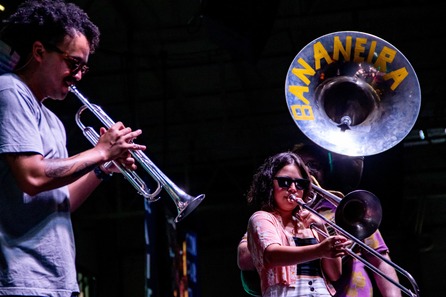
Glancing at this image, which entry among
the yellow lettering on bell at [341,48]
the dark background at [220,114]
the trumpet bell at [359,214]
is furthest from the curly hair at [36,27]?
the dark background at [220,114]

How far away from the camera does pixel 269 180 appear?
3.29 metres

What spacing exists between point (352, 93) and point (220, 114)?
7.58 m

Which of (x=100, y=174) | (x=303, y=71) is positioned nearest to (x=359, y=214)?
(x=303, y=71)

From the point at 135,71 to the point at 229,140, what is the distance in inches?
124

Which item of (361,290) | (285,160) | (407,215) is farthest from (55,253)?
(407,215)

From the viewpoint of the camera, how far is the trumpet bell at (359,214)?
3.30 meters

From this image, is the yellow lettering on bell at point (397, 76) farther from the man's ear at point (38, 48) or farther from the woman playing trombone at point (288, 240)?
the man's ear at point (38, 48)

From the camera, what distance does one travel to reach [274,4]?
6129 millimetres

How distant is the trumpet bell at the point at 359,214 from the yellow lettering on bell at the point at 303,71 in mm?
868

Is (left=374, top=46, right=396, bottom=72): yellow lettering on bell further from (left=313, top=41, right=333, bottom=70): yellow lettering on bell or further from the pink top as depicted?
the pink top

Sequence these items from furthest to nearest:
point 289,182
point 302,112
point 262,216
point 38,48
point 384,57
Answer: point 384,57 < point 302,112 < point 289,182 < point 262,216 < point 38,48

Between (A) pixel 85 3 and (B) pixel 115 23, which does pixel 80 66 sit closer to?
(A) pixel 85 3

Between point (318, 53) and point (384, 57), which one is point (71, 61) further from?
point (384, 57)

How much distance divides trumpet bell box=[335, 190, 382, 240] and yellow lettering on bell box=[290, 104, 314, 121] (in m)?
0.65
